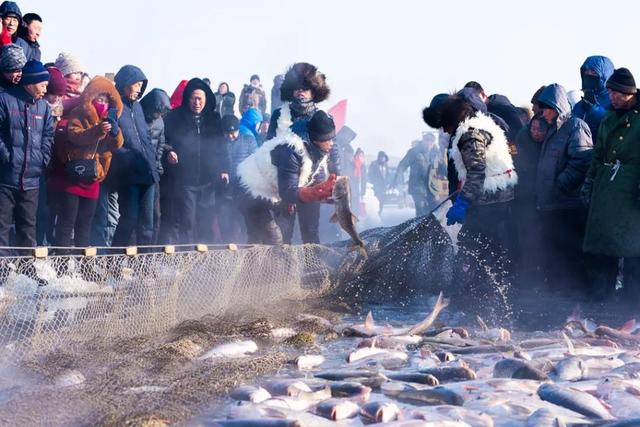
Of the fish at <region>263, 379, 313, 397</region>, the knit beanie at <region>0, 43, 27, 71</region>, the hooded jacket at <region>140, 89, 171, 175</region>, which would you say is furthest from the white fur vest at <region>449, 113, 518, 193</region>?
the fish at <region>263, 379, 313, 397</region>

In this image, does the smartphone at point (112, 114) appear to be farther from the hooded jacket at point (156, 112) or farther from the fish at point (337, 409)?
the fish at point (337, 409)

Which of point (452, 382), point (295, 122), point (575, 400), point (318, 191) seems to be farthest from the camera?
point (295, 122)

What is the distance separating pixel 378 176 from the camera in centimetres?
3072

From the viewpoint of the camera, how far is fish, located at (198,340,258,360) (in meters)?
7.78

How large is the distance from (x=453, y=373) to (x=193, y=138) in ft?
25.1

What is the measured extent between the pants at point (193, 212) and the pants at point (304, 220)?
2.23 metres

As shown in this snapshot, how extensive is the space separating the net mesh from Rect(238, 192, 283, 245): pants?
0.83m

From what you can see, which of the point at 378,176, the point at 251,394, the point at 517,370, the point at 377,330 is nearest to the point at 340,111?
the point at 378,176

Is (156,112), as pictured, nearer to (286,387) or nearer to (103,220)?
(103,220)

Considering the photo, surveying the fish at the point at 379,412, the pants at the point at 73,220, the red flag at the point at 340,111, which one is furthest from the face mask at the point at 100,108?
the red flag at the point at 340,111

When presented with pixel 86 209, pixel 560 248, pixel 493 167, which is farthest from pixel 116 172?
pixel 560 248

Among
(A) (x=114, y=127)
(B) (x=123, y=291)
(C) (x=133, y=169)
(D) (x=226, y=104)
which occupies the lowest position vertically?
(B) (x=123, y=291)

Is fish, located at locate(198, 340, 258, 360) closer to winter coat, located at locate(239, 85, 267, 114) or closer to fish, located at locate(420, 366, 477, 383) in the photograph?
fish, located at locate(420, 366, 477, 383)

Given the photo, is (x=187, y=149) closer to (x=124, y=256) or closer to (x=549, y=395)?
(x=124, y=256)
